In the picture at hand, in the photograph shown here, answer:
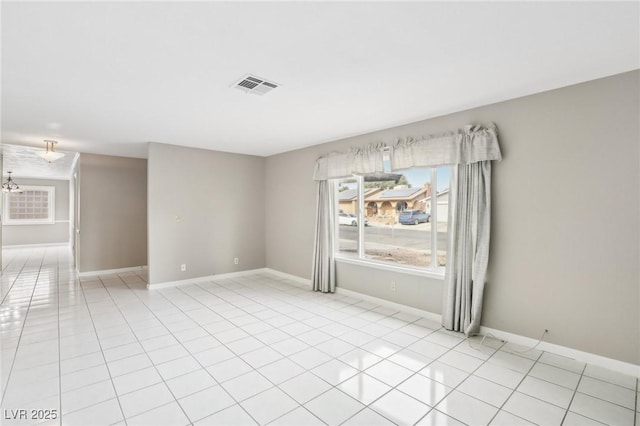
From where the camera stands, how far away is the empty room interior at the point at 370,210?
196 cm

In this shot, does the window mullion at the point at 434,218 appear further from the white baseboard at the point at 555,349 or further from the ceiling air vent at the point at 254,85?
the ceiling air vent at the point at 254,85

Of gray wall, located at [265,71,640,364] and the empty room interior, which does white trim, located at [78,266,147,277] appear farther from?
gray wall, located at [265,71,640,364]

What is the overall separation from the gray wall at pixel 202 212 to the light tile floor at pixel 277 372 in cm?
139

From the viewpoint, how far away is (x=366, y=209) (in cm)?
479

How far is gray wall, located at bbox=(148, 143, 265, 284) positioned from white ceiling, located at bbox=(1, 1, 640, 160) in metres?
1.72

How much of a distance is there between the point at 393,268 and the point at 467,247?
1.12m

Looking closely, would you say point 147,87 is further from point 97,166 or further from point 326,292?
point 97,166

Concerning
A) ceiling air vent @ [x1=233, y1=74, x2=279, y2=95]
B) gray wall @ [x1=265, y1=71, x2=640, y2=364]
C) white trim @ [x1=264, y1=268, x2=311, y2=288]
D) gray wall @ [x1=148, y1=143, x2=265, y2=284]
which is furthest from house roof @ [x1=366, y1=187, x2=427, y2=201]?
gray wall @ [x1=148, y1=143, x2=265, y2=284]

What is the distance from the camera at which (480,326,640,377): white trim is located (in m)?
2.49

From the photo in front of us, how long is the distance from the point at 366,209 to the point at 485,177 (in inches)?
74.8

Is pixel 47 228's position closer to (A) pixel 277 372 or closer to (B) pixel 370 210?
(B) pixel 370 210

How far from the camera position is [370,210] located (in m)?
4.71

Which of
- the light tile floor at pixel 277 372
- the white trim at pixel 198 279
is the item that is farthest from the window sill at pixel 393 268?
the white trim at pixel 198 279

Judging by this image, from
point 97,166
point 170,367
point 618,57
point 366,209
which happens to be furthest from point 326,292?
point 97,166
